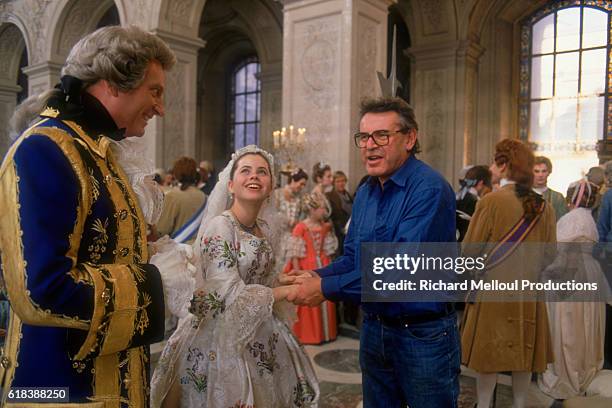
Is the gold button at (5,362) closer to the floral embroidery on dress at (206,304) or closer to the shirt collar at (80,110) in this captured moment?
the shirt collar at (80,110)

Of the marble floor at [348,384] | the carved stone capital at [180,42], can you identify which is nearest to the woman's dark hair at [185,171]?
the marble floor at [348,384]

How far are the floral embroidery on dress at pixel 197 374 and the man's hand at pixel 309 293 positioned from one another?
0.53 m

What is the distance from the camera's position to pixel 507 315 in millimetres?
3113

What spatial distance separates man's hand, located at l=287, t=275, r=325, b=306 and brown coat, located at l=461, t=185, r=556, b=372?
4.66 feet

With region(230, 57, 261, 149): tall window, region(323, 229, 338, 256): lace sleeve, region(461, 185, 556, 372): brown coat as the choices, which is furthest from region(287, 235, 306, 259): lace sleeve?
region(230, 57, 261, 149): tall window

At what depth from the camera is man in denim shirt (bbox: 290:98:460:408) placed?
192 cm

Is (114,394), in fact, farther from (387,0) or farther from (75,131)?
(387,0)

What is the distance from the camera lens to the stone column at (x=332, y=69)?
7.18 meters

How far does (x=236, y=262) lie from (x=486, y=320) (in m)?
1.78

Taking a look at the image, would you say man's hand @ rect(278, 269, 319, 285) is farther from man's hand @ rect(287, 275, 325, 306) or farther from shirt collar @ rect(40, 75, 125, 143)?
shirt collar @ rect(40, 75, 125, 143)

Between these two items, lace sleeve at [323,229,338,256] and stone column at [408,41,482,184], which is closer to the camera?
lace sleeve at [323,229,338,256]

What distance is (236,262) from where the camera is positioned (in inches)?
91.6

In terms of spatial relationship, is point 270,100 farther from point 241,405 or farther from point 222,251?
point 241,405

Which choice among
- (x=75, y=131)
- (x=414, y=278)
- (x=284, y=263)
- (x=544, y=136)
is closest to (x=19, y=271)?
(x=75, y=131)
